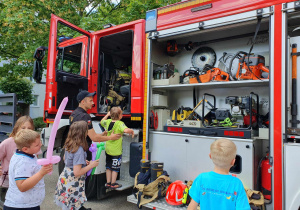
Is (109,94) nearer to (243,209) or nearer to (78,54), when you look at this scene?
(78,54)

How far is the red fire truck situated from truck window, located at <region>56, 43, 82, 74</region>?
21 millimetres

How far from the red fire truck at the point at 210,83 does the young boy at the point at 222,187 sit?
3.75ft

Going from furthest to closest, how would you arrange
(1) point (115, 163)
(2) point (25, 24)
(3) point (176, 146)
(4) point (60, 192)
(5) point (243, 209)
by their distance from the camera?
(2) point (25, 24) → (1) point (115, 163) → (3) point (176, 146) → (4) point (60, 192) → (5) point (243, 209)

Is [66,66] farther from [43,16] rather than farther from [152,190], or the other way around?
[43,16]

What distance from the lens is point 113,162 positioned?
3.95m

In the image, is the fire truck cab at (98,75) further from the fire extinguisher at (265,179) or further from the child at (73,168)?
the fire extinguisher at (265,179)

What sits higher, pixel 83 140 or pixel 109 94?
pixel 109 94

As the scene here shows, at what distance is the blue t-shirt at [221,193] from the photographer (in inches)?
66.7

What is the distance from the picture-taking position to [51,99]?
4383 millimetres

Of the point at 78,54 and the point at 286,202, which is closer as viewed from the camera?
the point at 286,202

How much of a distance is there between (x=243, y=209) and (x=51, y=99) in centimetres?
372

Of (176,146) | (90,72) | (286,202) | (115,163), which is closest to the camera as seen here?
(286,202)

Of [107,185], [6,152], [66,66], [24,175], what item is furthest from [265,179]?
[66,66]

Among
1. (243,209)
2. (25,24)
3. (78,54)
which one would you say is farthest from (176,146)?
(25,24)
